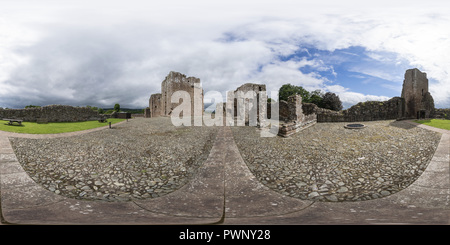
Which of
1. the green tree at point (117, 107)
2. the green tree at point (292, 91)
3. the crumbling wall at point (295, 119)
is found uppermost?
the green tree at point (292, 91)

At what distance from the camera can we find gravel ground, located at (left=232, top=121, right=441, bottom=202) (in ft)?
16.0

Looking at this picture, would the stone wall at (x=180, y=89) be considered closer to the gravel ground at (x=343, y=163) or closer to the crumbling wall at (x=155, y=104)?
the crumbling wall at (x=155, y=104)

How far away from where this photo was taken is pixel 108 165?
20.5ft

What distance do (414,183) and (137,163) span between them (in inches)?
331

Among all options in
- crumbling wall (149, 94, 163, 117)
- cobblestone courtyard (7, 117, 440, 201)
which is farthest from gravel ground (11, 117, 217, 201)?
crumbling wall (149, 94, 163, 117)

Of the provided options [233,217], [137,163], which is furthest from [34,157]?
[233,217]

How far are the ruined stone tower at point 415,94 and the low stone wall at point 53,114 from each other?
105 feet

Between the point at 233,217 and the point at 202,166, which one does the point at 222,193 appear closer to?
the point at 233,217

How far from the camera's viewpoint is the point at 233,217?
3.54m

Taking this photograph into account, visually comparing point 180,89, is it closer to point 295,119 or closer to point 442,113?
point 295,119

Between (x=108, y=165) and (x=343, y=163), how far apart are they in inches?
313

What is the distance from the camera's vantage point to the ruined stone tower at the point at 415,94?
14.6 meters

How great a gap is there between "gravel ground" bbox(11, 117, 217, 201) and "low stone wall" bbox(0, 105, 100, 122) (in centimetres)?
1402

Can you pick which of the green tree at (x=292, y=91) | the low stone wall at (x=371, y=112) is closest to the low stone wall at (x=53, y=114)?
the low stone wall at (x=371, y=112)
